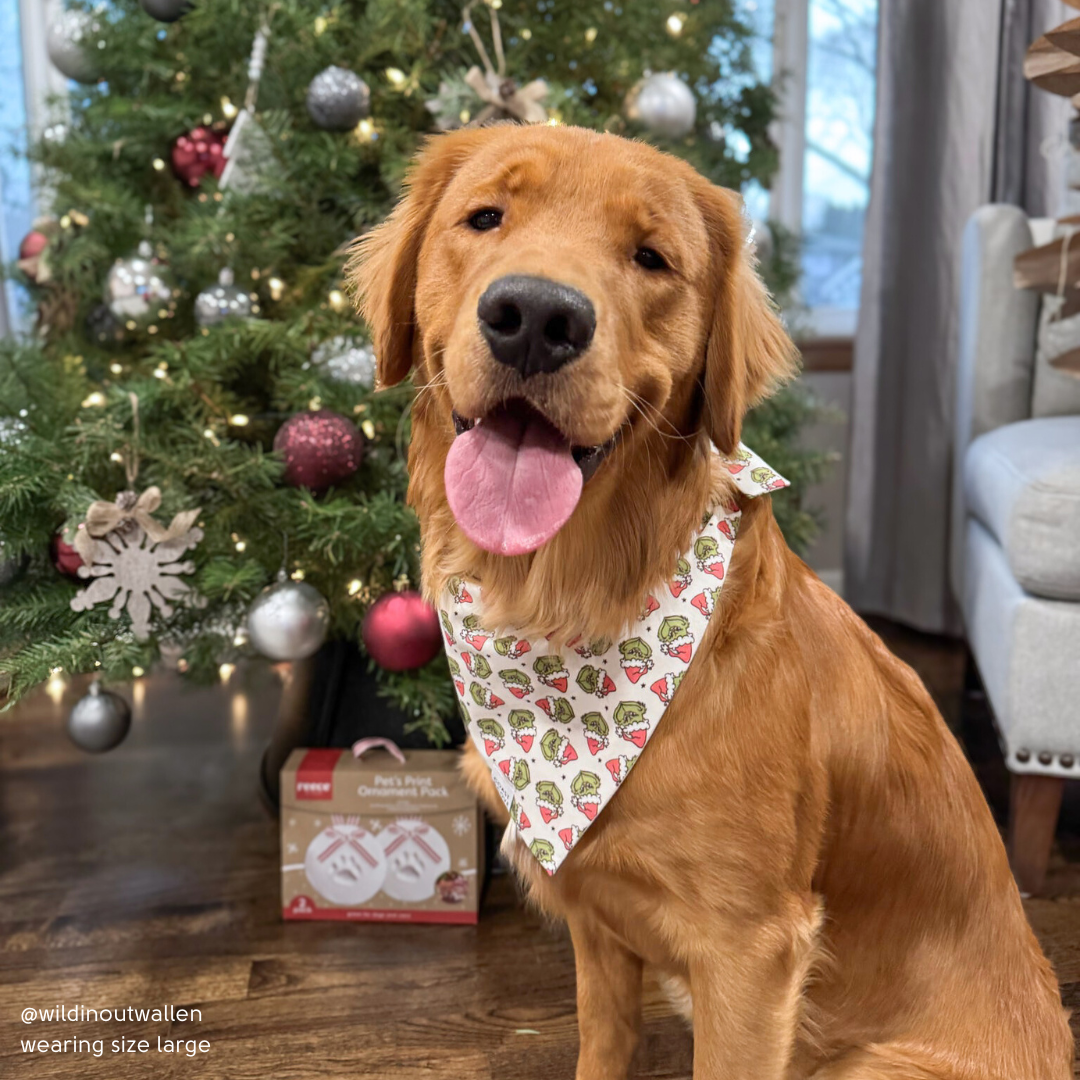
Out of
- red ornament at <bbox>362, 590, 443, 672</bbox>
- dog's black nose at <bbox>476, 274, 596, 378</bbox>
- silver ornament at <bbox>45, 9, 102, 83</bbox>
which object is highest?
silver ornament at <bbox>45, 9, 102, 83</bbox>

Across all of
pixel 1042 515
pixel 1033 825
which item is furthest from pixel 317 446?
pixel 1033 825

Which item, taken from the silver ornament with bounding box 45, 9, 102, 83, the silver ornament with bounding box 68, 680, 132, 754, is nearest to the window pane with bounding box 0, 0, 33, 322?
the silver ornament with bounding box 45, 9, 102, 83

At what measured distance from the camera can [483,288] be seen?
989mm

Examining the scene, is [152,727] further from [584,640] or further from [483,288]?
[483,288]

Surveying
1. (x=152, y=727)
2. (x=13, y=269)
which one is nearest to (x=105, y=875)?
(x=152, y=727)

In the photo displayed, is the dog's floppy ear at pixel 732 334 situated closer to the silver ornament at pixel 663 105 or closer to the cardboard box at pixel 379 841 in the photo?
the cardboard box at pixel 379 841

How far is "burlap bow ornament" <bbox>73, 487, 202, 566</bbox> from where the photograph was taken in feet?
5.59

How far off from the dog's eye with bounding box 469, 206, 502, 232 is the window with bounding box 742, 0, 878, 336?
2772 mm

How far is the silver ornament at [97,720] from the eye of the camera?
191 cm

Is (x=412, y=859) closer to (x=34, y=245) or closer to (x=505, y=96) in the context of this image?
(x=505, y=96)

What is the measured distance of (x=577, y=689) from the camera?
1.18 metres

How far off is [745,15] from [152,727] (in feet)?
9.25

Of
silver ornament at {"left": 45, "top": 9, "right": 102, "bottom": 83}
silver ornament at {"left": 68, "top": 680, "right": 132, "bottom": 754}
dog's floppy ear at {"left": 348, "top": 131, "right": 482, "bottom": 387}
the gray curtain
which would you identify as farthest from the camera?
the gray curtain

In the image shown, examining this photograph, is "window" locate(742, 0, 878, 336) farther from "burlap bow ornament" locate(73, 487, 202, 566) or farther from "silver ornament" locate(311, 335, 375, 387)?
"burlap bow ornament" locate(73, 487, 202, 566)
